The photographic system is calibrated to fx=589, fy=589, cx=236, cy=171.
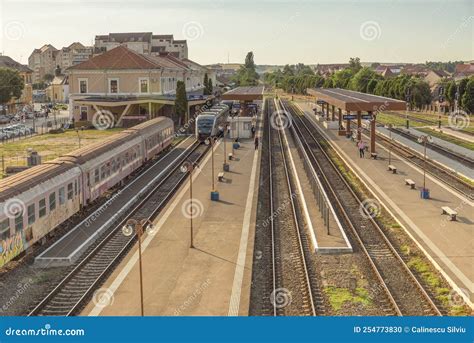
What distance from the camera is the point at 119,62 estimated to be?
74.7m

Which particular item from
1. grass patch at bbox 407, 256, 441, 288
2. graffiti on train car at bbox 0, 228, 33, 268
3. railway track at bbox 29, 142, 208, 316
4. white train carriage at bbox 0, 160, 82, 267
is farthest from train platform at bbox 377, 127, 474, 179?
graffiti on train car at bbox 0, 228, 33, 268

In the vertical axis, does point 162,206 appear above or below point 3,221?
below

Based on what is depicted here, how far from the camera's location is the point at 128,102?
70000 mm

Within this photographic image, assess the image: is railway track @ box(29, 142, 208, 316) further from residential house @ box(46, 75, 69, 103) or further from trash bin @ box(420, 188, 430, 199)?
residential house @ box(46, 75, 69, 103)

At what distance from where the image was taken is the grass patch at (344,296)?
17.3m

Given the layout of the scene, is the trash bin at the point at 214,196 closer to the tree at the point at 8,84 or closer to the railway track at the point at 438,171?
the railway track at the point at 438,171

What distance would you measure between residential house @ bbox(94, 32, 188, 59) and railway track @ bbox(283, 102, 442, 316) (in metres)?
102

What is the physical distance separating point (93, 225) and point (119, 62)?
169 feet

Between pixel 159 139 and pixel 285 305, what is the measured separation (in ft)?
104

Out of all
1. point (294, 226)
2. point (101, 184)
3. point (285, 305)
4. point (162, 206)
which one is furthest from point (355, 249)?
point (101, 184)

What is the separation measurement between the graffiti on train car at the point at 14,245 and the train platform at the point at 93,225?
1015mm

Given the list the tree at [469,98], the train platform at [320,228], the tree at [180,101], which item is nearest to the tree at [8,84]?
the tree at [180,101]

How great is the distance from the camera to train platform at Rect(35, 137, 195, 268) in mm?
21422

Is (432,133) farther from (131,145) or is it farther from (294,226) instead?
(294,226)
